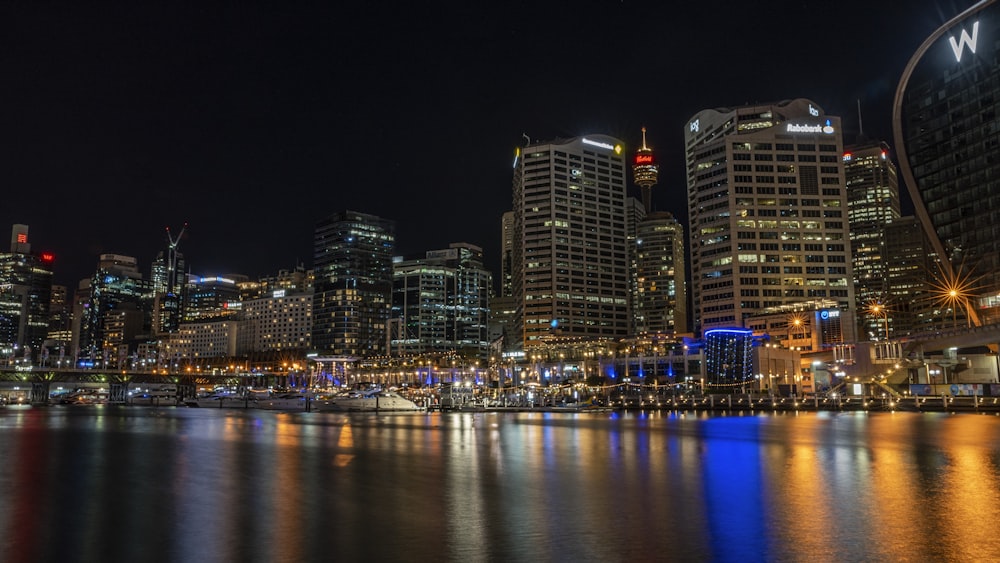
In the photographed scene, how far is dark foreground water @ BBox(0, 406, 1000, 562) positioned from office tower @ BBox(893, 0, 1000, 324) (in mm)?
109368

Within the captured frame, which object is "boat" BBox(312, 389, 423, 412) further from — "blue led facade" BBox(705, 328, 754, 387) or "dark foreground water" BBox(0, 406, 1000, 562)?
"dark foreground water" BBox(0, 406, 1000, 562)

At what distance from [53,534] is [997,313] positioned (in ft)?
476

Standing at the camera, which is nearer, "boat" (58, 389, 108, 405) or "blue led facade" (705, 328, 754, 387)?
"blue led facade" (705, 328, 754, 387)

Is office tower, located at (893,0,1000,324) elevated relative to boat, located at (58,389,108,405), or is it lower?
elevated

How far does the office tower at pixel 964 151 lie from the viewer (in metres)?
133

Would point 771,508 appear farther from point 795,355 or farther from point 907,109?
point 907,109

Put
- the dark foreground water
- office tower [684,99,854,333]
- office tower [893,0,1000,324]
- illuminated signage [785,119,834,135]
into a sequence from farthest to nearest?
1. illuminated signage [785,119,834,135]
2. office tower [684,99,854,333]
3. office tower [893,0,1000,324]
4. the dark foreground water

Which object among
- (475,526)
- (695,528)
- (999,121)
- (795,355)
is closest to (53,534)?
(475,526)

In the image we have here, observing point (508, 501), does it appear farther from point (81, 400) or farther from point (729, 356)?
point (81, 400)

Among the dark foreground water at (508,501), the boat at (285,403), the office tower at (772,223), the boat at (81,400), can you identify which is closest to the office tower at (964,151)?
the office tower at (772,223)

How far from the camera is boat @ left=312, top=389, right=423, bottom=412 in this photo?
10312 cm

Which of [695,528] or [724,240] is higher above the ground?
[724,240]

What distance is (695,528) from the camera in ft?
60.0

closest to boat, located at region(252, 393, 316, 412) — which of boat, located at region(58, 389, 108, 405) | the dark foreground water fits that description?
boat, located at region(58, 389, 108, 405)
